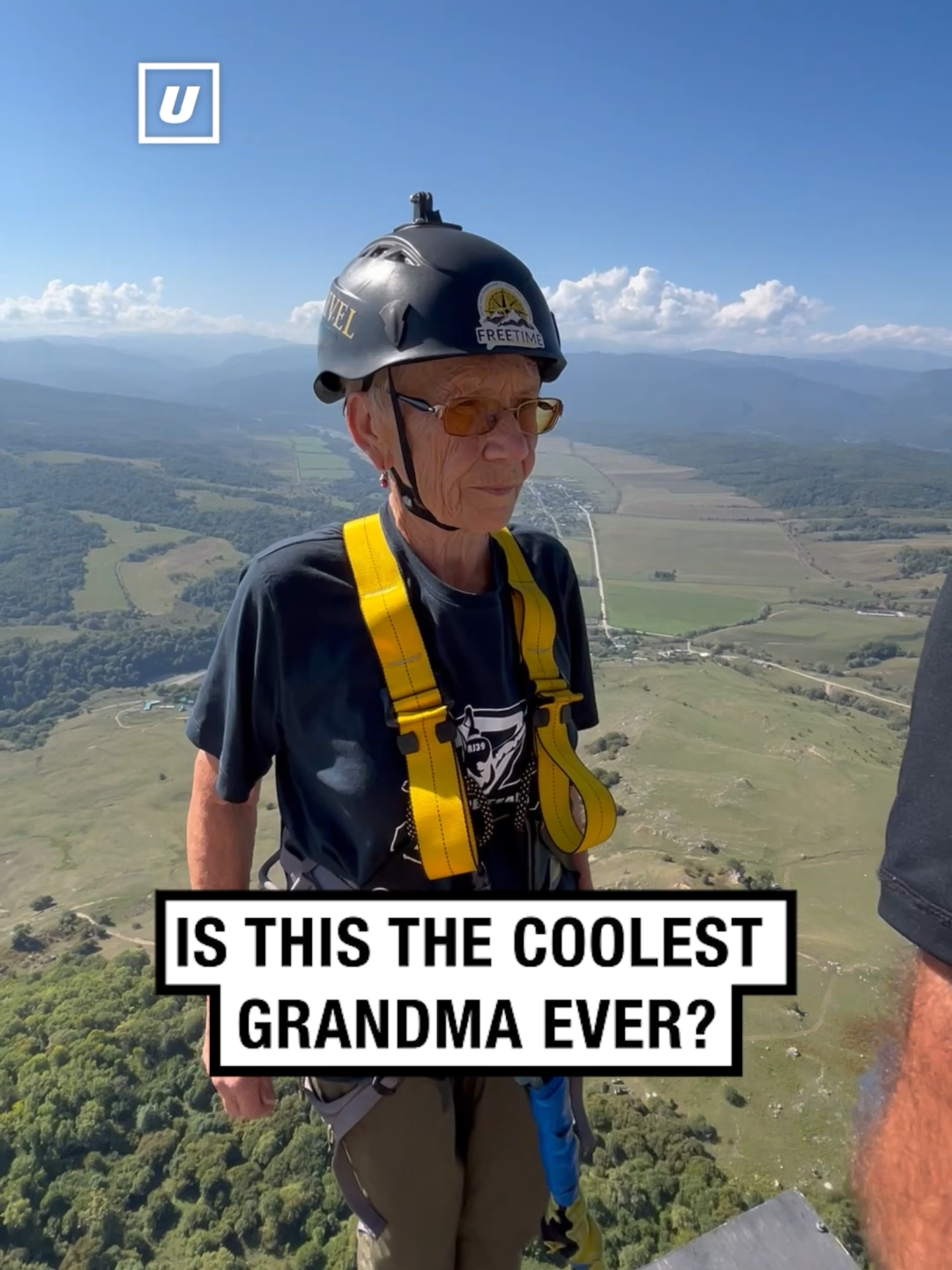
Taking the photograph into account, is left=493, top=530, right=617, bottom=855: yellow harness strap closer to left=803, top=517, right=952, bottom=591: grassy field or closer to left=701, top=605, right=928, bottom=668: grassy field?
left=701, top=605, right=928, bottom=668: grassy field

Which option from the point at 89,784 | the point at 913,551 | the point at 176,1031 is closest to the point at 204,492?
the point at 89,784

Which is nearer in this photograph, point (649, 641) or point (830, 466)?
point (649, 641)

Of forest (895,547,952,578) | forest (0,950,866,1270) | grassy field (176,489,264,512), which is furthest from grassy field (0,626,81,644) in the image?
forest (895,547,952,578)

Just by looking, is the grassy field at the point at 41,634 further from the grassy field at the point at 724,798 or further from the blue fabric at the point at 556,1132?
the blue fabric at the point at 556,1132

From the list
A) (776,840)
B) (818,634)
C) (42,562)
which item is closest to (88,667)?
(42,562)

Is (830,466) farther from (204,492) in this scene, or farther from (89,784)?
(89,784)

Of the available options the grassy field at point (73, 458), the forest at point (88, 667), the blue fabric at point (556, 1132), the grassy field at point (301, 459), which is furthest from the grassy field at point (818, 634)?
the grassy field at point (73, 458)

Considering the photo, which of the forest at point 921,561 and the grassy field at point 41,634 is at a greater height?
the forest at point 921,561
